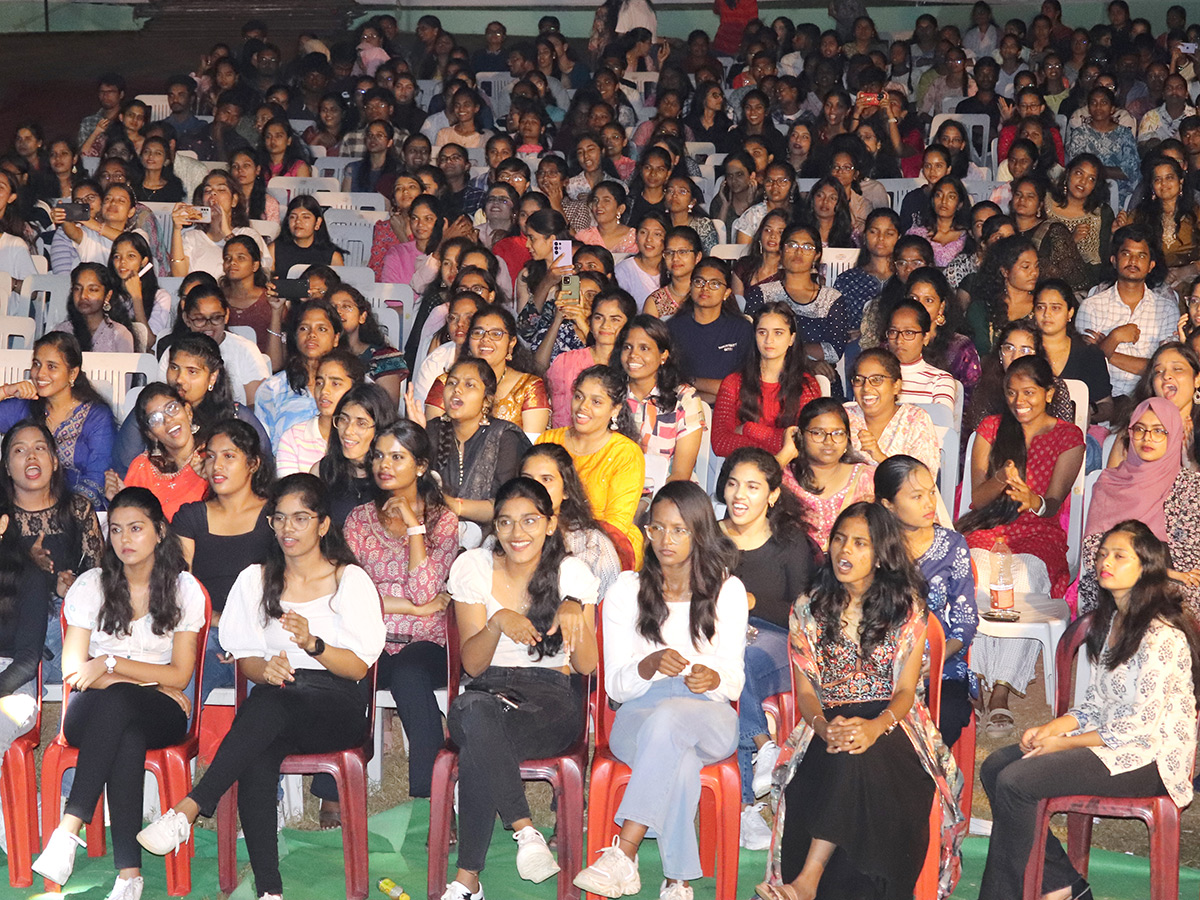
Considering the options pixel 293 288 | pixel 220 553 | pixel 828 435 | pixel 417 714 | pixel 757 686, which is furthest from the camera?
pixel 293 288

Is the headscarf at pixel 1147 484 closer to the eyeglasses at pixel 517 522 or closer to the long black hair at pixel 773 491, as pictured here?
the long black hair at pixel 773 491

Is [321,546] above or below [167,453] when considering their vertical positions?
below

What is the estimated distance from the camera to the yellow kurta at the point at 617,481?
4.11m

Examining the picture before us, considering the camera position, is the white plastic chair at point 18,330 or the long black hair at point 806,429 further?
the white plastic chair at point 18,330

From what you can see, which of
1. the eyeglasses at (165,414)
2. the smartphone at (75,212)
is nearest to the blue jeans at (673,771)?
the eyeglasses at (165,414)

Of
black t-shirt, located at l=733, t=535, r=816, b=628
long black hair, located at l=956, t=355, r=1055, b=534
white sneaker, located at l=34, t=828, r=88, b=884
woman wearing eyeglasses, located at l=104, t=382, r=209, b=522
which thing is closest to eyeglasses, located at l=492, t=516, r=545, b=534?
black t-shirt, located at l=733, t=535, r=816, b=628

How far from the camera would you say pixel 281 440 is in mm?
4453

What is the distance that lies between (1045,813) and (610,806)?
0.96 meters

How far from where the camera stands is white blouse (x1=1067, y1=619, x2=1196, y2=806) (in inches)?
127

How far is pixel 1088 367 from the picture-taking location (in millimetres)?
5129

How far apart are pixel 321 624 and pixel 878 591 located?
4.40 feet

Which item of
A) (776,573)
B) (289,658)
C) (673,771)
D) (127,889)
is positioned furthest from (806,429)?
(127,889)

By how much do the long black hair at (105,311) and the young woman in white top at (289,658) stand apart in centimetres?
195

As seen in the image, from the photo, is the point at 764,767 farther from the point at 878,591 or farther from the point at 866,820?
the point at 878,591
